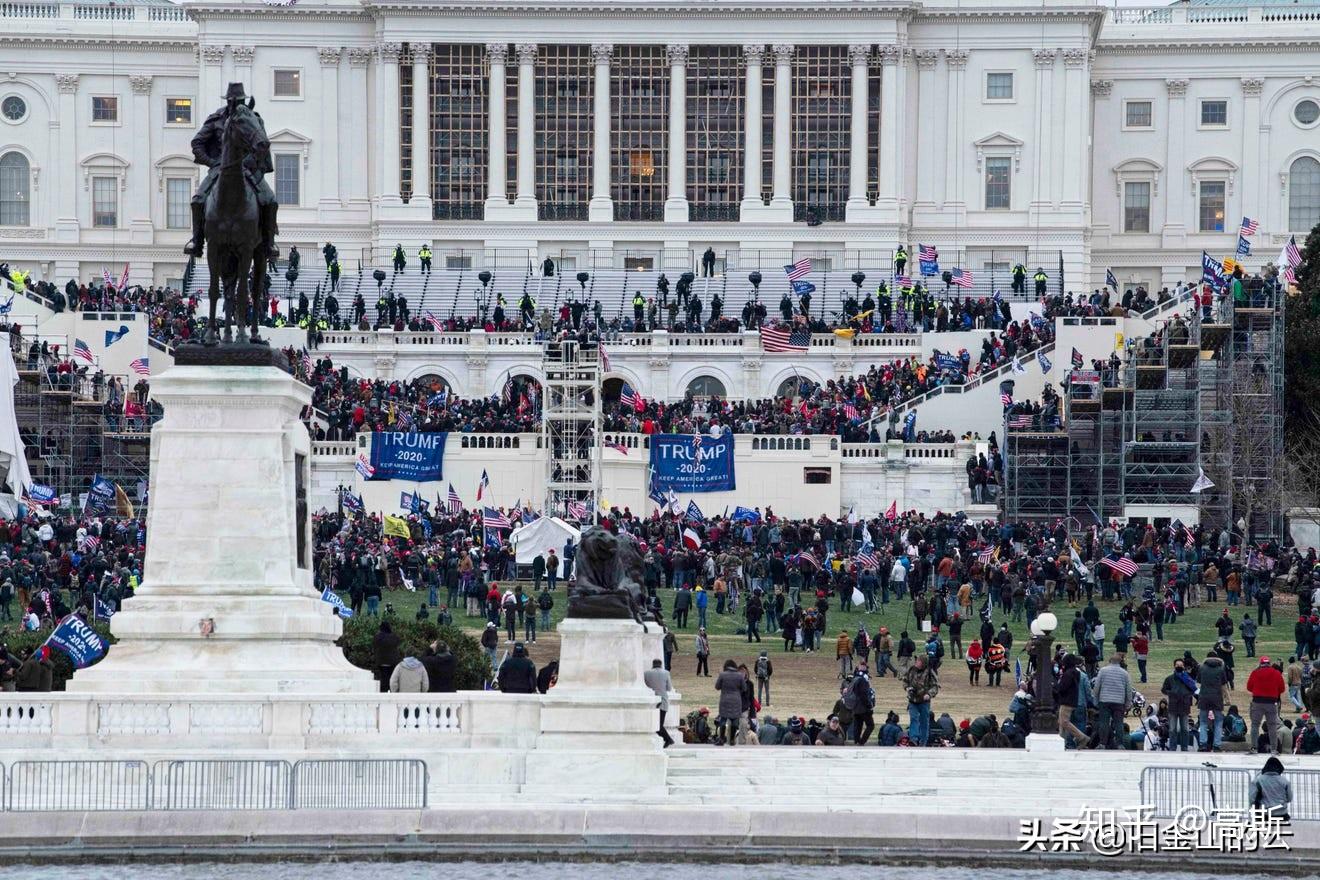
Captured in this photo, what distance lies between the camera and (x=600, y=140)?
381 ft

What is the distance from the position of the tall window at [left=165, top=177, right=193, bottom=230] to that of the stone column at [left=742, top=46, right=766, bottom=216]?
2136 centimetres

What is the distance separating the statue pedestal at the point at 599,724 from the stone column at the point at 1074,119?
83.6m

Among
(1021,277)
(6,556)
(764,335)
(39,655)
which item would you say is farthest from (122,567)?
(1021,277)

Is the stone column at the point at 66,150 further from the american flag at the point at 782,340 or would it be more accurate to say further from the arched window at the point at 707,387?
the american flag at the point at 782,340

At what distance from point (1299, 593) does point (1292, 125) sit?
63742 mm

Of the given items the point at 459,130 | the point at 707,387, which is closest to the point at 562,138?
the point at 459,130

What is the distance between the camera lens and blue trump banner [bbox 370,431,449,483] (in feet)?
260

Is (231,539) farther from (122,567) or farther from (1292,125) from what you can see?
(1292,125)

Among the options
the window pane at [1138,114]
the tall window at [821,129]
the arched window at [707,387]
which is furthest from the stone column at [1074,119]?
the arched window at [707,387]

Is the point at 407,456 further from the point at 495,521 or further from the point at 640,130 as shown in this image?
the point at 640,130

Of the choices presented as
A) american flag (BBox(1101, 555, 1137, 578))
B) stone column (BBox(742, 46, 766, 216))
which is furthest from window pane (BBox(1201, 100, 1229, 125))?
american flag (BBox(1101, 555, 1137, 578))

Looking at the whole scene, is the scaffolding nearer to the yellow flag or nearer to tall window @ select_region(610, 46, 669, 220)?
the yellow flag

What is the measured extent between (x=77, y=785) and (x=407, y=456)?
45340 mm

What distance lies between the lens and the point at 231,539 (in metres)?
37.2
